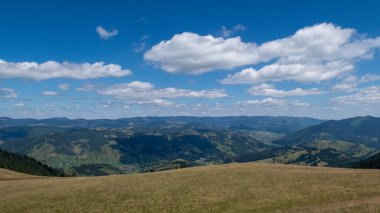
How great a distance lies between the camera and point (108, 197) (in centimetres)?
4491

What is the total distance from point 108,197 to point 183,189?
9087 millimetres

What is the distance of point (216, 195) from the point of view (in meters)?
42.3

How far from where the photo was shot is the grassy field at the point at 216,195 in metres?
36.4

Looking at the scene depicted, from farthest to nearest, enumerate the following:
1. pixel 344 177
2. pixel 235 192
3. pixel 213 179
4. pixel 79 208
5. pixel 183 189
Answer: pixel 213 179, pixel 344 177, pixel 183 189, pixel 235 192, pixel 79 208

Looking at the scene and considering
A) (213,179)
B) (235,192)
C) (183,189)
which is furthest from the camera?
(213,179)

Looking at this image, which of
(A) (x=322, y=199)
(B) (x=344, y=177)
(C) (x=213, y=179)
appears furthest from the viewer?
(C) (x=213, y=179)

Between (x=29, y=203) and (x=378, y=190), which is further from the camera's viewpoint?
(x=29, y=203)

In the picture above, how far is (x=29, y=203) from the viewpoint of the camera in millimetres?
44125

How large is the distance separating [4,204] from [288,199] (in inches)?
1279

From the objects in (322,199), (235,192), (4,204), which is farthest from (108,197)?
(322,199)

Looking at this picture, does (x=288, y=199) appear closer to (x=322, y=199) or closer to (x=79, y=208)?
→ (x=322, y=199)

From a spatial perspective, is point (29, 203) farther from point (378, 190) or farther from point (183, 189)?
point (378, 190)

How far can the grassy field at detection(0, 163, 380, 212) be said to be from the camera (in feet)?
120

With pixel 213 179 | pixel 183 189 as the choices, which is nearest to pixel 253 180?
pixel 213 179
